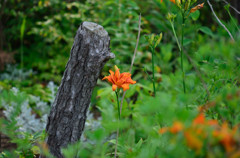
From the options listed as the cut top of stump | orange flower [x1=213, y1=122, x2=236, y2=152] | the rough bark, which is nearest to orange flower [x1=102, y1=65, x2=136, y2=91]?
the rough bark

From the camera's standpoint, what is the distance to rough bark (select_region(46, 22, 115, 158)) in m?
1.43

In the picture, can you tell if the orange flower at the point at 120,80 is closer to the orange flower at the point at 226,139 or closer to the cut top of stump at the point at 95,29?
the cut top of stump at the point at 95,29

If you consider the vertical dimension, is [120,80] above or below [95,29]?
below

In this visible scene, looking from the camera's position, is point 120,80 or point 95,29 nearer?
point 120,80

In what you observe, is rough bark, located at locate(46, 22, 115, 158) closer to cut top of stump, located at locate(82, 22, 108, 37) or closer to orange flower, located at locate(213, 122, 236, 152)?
cut top of stump, located at locate(82, 22, 108, 37)

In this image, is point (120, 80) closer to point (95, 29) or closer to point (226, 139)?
point (95, 29)

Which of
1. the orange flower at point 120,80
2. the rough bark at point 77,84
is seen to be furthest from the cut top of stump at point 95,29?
the orange flower at point 120,80

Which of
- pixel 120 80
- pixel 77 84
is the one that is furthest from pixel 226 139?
pixel 77 84

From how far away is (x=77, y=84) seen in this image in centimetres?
147

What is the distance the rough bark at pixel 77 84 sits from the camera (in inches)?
56.2

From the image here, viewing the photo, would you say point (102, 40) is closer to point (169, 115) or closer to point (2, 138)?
point (169, 115)

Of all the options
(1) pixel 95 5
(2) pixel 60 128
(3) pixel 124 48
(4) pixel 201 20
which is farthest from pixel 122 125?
(4) pixel 201 20

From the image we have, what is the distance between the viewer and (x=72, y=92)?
149 cm

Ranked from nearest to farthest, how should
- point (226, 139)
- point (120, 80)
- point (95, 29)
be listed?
point (226, 139), point (120, 80), point (95, 29)
